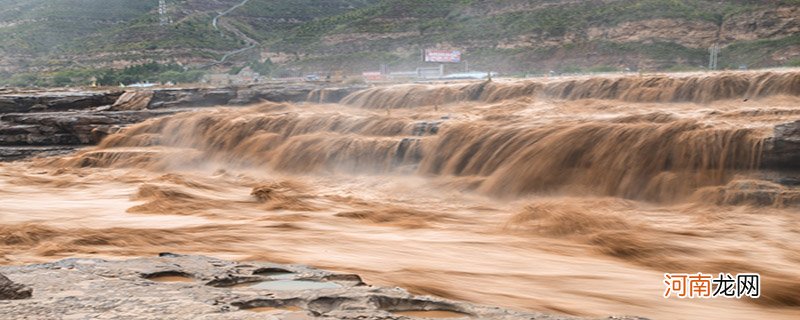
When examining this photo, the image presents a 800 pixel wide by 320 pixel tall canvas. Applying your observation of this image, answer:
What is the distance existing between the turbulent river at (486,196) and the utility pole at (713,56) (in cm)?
2041

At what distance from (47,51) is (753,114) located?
49753 millimetres

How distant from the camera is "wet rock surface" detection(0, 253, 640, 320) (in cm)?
314

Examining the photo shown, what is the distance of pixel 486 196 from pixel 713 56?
28.1 m

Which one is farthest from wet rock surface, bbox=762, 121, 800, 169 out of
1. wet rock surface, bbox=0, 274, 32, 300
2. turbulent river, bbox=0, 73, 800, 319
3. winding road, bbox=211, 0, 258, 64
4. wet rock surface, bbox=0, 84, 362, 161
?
winding road, bbox=211, 0, 258, 64

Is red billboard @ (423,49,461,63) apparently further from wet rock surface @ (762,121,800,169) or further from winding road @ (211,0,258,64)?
wet rock surface @ (762,121,800,169)

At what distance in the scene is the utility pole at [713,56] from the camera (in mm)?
32156

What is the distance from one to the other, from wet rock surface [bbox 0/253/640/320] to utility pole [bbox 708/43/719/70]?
99.5ft

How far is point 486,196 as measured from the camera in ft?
28.6

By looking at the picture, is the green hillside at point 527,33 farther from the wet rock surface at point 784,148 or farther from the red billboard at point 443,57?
the wet rock surface at point 784,148

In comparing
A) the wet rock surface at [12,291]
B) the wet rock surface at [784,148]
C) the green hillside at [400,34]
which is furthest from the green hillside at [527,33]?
the wet rock surface at [12,291]

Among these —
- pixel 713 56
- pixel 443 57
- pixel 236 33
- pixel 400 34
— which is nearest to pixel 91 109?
pixel 443 57

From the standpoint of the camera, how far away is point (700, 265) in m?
5.25

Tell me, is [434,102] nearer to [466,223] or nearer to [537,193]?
[537,193]

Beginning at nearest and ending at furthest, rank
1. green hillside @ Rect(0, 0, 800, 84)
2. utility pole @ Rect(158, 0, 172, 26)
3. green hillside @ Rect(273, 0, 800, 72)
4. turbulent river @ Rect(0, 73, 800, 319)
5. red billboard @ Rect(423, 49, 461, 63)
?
turbulent river @ Rect(0, 73, 800, 319), green hillside @ Rect(0, 0, 800, 84), green hillside @ Rect(273, 0, 800, 72), red billboard @ Rect(423, 49, 461, 63), utility pole @ Rect(158, 0, 172, 26)
